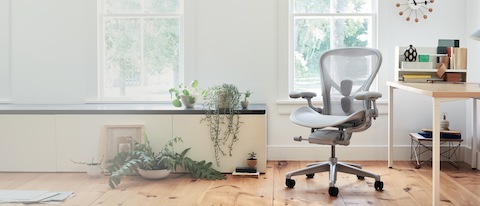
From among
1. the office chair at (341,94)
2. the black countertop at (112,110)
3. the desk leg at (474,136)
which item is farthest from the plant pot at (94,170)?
the desk leg at (474,136)

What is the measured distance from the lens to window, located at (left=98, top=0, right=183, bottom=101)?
5.98 meters

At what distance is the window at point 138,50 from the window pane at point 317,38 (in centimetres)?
118

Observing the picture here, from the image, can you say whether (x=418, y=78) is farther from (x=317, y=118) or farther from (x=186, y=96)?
(x=186, y=96)

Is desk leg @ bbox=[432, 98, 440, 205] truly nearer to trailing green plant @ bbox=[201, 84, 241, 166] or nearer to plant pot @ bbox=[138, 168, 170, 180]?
trailing green plant @ bbox=[201, 84, 241, 166]

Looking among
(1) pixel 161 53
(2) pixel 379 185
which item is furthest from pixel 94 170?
(2) pixel 379 185

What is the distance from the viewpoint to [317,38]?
5.95 metres

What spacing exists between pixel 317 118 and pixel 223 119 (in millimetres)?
936

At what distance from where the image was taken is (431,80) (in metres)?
5.20

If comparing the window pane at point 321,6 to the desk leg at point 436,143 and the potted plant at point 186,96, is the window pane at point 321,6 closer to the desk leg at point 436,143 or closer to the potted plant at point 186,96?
the potted plant at point 186,96

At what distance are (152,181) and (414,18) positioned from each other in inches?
116

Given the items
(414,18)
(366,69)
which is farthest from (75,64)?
(414,18)

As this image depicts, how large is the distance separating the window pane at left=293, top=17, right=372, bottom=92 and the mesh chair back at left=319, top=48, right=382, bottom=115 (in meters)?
0.91

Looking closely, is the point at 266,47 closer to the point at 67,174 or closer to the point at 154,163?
the point at 154,163

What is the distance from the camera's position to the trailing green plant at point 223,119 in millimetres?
5234
